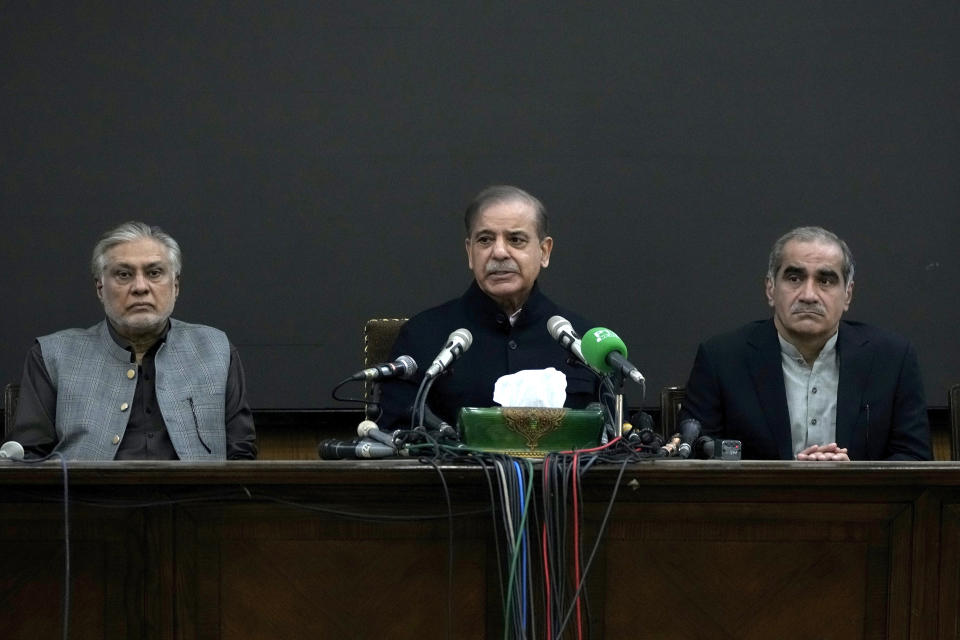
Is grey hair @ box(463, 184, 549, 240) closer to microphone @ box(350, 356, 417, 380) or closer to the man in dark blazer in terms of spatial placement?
the man in dark blazer

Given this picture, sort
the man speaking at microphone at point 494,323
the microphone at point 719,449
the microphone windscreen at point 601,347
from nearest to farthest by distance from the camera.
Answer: the microphone windscreen at point 601,347, the microphone at point 719,449, the man speaking at microphone at point 494,323

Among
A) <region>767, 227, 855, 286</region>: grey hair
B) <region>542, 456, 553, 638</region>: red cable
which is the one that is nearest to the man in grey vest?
<region>542, 456, 553, 638</region>: red cable

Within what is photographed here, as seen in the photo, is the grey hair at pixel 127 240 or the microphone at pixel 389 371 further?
the grey hair at pixel 127 240

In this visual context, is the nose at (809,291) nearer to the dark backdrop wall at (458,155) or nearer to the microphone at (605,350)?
the dark backdrop wall at (458,155)

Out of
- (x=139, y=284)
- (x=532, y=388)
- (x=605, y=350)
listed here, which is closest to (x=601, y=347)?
(x=605, y=350)

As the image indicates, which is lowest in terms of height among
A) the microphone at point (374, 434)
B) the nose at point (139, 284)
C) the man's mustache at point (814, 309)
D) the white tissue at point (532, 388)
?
the microphone at point (374, 434)

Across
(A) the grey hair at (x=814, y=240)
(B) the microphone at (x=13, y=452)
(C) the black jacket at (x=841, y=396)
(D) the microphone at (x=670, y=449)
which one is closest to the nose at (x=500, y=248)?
(C) the black jacket at (x=841, y=396)

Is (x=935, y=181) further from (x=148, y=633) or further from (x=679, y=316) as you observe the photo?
(x=148, y=633)

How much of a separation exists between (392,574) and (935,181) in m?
2.37

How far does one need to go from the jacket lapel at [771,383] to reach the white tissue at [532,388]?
495 mm

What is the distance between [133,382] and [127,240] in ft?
1.22

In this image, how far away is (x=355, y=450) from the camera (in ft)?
7.76

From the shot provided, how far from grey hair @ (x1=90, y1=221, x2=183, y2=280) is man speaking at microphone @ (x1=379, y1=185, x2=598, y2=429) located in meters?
0.63

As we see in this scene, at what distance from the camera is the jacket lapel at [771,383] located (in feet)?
9.85
